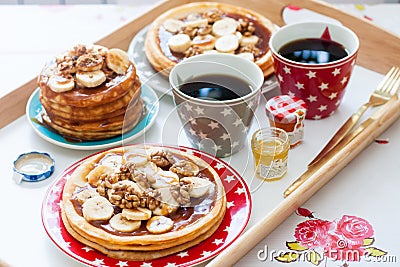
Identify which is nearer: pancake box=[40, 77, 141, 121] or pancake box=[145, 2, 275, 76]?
pancake box=[40, 77, 141, 121]

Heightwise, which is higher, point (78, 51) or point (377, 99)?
point (78, 51)

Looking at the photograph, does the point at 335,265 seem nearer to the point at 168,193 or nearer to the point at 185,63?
the point at 168,193

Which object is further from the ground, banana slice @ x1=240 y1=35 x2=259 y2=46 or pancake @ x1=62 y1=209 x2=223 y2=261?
banana slice @ x1=240 y1=35 x2=259 y2=46

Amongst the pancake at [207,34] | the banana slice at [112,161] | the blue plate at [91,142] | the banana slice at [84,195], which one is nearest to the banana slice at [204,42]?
the pancake at [207,34]

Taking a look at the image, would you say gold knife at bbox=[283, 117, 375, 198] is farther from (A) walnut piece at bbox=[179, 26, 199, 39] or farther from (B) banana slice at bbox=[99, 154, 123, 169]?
(A) walnut piece at bbox=[179, 26, 199, 39]

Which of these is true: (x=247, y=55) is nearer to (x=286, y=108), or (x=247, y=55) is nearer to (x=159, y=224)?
(x=286, y=108)

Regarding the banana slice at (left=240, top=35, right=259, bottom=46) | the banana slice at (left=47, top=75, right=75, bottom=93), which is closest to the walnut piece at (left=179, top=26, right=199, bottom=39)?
the banana slice at (left=240, top=35, right=259, bottom=46)

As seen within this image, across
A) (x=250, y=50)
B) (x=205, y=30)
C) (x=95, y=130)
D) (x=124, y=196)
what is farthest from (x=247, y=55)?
(x=124, y=196)
